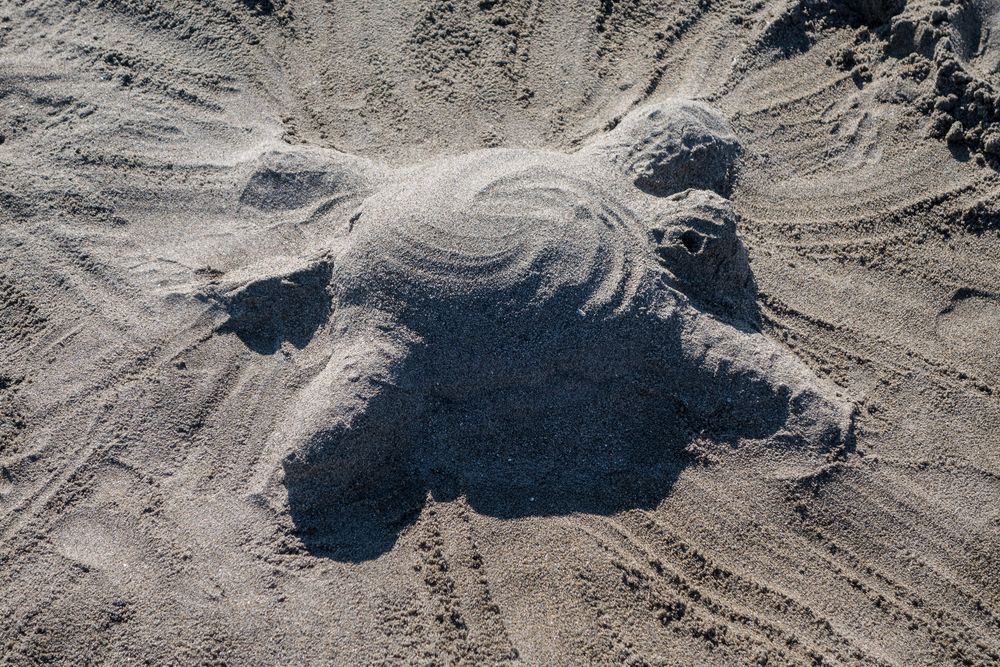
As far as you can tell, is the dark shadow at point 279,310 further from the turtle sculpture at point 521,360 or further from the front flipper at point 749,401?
the front flipper at point 749,401

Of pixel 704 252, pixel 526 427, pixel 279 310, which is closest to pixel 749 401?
pixel 704 252

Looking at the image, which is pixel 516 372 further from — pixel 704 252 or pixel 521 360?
pixel 704 252

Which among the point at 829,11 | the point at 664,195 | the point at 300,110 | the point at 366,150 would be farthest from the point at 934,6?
the point at 300,110

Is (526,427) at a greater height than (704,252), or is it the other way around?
(704,252)

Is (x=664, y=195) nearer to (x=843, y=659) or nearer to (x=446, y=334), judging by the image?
(x=446, y=334)

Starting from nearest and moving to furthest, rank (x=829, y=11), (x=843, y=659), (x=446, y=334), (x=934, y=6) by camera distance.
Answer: (x=843, y=659)
(x=446, y=334)
(x=934, y=6)
(x=829, y=11)

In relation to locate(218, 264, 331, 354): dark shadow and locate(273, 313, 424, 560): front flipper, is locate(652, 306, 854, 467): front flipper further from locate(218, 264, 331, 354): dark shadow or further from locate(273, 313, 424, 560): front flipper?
locate(218, 264, 331, 354): dark shadow

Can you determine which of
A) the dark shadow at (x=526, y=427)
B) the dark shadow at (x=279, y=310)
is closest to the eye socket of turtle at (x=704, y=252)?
the dark shadow at (x=526, y=427)
